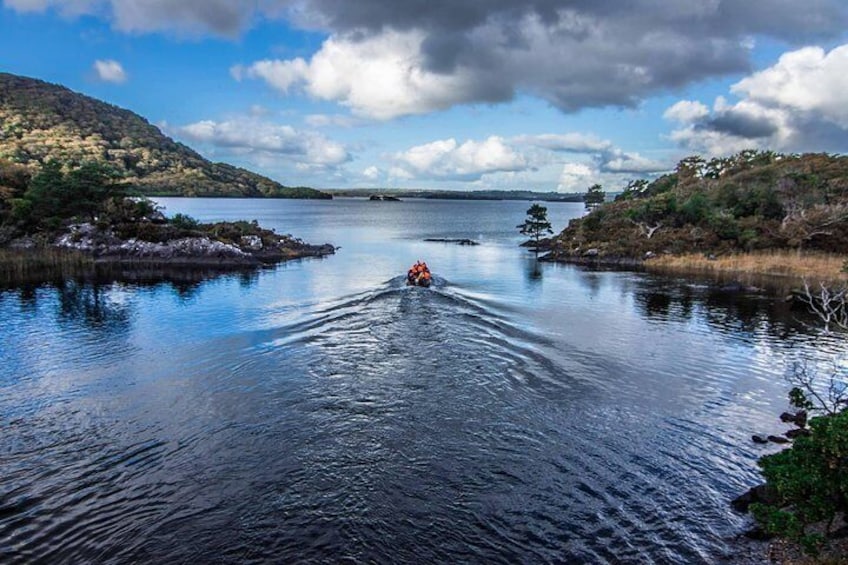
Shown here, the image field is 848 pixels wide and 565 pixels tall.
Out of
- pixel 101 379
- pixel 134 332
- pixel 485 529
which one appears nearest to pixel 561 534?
pixel 485 529

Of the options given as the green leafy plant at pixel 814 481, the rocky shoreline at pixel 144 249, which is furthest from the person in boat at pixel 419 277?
the green leafy plant at pixel 814 481

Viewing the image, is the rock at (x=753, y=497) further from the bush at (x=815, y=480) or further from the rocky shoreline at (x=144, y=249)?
the rocky shoreline at (x=144, y=249)

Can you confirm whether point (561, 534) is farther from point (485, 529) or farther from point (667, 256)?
point (667, 256)

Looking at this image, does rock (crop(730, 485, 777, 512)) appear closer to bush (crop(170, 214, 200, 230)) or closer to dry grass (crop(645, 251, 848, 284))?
dry grass (crop(645, 251, 848, 284))

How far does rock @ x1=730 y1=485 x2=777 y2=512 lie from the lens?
1348 cm

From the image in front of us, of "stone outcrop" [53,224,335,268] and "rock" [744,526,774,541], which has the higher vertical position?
"stone outcrop" [53,224,335,268]

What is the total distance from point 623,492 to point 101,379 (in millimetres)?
23089

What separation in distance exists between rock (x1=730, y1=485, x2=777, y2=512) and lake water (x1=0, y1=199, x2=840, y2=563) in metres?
0.40

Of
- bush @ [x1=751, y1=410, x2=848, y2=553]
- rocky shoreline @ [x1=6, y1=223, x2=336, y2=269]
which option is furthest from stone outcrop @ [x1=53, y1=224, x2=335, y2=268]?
bush @ [x1=751, y1=410, x2=848, y2=553]

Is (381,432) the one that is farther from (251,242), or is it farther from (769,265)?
(251,242)

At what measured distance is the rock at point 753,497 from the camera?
44.2 ft

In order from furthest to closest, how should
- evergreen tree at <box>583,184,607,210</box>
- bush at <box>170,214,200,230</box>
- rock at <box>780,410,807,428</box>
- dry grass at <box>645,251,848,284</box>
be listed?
1. evergreen tree at <box>583,184,607,210</box>
2. bush at <box>170,214,200,230</box>
3. dry grass at <box>645,251,848,284</box>
4. rock at <box>780,410,807,428</box>

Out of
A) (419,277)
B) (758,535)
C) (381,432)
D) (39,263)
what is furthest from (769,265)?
(39,263)

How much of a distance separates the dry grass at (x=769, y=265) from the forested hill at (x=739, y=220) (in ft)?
13.3
